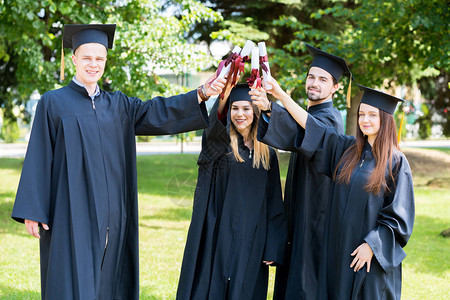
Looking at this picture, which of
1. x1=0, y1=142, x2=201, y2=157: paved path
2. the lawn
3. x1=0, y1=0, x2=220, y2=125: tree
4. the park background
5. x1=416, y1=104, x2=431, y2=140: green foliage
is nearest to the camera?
the lawn

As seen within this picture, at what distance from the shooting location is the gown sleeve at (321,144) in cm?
391

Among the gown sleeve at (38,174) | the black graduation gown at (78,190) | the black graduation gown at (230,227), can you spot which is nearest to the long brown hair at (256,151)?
the black graduation gown at (230,227)

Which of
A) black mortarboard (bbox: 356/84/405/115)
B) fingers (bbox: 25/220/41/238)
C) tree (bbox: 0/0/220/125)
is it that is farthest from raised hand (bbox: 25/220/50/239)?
tree (bbox: 0/0/220/125)

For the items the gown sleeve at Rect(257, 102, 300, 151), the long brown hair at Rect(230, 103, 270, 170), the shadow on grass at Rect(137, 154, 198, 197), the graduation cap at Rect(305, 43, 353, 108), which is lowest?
the shadow on grass at Rect(137, 154, 198, 197)

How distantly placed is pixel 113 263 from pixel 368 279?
1771 millimetres

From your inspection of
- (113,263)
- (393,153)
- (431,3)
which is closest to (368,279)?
(393,153)

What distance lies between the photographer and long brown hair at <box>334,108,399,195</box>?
3.68 m

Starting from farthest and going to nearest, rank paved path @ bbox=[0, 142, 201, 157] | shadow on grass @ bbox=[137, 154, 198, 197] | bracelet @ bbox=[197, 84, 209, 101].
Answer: paved path @ bbox=[0, 142, 201, 157] → shadow on grass @ bbox=[137, 154, 198, 197] → bracelet @ bbox=[197, 84, 209, 101]

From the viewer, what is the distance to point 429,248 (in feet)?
29.4

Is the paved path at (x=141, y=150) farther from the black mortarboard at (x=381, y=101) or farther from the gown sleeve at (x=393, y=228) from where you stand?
the gown sleeve at (x=393, y=228)

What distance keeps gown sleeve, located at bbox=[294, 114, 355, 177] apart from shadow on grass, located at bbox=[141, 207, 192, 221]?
7.55 m

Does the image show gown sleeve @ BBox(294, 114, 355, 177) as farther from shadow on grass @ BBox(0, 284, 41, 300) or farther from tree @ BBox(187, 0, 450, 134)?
tree @ BBox(187, 0, 450, 134)

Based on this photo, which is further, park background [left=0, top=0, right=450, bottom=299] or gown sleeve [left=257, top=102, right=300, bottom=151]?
park background [left=0, top=0, right=450, bottom=299]

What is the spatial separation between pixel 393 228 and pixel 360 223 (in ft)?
0.79
